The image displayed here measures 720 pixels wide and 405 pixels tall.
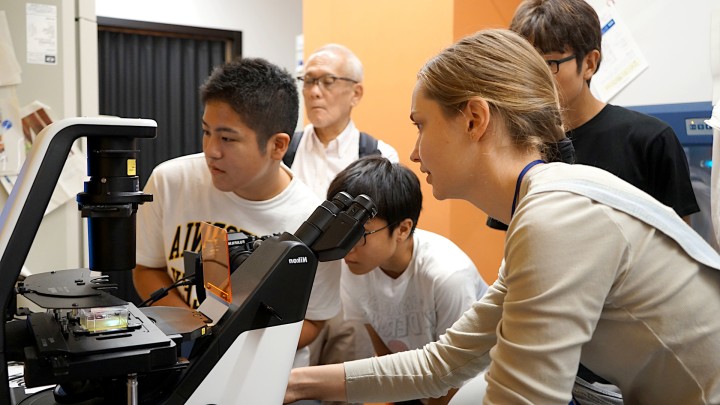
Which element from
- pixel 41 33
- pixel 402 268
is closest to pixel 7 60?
pixel 41 33

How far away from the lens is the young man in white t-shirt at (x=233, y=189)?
160cm

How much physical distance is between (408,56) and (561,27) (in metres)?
1.17

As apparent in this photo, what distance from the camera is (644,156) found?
5.53ft


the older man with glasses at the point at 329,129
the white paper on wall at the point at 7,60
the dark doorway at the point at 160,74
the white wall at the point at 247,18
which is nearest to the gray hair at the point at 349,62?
the older man with glasses at the point at 329,129

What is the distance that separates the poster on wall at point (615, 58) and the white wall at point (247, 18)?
2.68 metres

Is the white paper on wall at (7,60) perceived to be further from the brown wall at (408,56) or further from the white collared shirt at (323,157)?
the brown wall at (408,56)

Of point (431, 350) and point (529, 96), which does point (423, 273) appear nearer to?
point (431, 350)

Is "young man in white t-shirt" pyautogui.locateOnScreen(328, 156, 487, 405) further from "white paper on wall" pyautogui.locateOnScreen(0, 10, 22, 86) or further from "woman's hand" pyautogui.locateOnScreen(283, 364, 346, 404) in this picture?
"white paper on wall" pyautogui.locateOnScreen(0, 10, 22, 86)

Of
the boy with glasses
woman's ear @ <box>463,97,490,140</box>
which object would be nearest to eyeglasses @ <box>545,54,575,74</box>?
the boy with glasses

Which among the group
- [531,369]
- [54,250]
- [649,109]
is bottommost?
[54,250]

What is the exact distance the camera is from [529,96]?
99 cm

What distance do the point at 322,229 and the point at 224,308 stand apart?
157 mm

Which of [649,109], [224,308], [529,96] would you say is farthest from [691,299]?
[649,109]

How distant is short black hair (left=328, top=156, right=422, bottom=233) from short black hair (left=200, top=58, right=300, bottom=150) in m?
0.20
